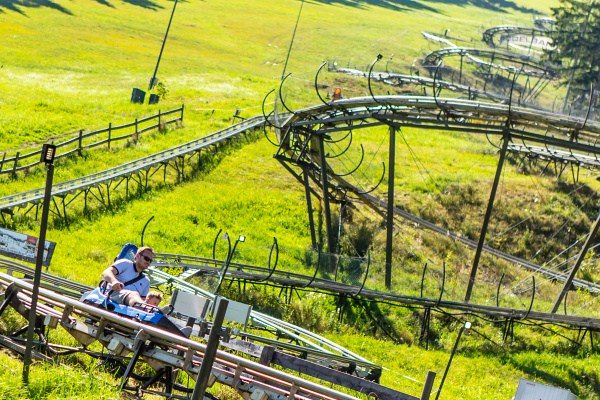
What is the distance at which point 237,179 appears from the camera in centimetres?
4438

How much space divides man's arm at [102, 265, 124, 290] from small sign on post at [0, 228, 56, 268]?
4.84 meters

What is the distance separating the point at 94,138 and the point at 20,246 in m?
27.9

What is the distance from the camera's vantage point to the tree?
262 feet

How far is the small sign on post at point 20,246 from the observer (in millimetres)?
18938

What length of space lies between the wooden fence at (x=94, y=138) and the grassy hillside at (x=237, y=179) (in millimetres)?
643

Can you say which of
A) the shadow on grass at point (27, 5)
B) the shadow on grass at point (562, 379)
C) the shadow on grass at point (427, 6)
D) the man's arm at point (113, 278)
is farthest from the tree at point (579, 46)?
the man's arm at point (113, 278)

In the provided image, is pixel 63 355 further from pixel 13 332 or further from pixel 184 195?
pixel 184 195

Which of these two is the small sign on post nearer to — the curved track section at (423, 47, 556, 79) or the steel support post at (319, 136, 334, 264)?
the steel support post at (319, 136, 334, 264)

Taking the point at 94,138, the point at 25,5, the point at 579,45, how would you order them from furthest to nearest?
the point at 25,5
the point at 579,45
the point at 94,138

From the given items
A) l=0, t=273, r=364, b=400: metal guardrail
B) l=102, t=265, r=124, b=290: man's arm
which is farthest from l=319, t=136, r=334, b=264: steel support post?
l=0, t=273, r=364, b=400: metal guardrail

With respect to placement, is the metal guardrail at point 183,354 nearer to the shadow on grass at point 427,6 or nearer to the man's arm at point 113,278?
the man's arm at point 113,278

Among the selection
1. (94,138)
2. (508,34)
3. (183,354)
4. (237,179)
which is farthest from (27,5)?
(183,354)

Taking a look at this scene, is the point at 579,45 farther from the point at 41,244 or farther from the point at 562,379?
the point at 41,244

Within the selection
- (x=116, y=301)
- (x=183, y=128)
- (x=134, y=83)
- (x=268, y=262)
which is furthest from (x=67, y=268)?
(x=134, y=83)
